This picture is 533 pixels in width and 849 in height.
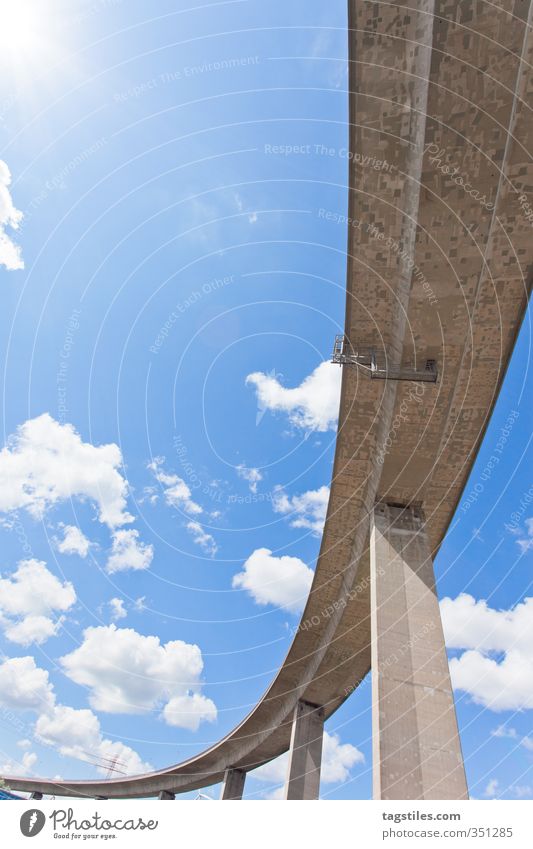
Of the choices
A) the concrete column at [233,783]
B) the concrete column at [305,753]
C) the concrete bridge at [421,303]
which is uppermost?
the concrete bridge at [421,303]

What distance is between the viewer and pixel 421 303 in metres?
9.29

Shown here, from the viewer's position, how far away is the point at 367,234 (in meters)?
8.52

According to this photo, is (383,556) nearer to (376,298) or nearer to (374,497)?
(374,497)

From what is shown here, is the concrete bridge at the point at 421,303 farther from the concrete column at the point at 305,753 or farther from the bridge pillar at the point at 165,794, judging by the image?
the bridge pillar at the point at 165,794

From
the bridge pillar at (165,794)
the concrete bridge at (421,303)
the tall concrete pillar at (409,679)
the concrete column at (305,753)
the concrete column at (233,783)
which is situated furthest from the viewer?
the bridge pillar at (165,794)

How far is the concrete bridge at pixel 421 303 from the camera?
666 centimetres

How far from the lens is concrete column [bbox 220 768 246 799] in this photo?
106ft

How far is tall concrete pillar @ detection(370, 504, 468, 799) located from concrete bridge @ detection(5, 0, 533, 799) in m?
0.03

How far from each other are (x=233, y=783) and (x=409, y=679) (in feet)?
106

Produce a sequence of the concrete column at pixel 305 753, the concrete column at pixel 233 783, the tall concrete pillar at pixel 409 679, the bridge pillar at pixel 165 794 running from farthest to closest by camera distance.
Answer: the bridge pillar at pixel 165 794 < the concrete column at pixel 233 783 < the concrete column at pixel 305 753 < the tall concrete pillar at pixel 409 679

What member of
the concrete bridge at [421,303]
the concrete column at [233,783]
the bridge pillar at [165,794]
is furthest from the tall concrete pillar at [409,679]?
the bridge pillar at [165,794]

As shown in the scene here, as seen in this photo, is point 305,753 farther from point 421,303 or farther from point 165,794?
point 165,794

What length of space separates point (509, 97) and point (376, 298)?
13.1ft

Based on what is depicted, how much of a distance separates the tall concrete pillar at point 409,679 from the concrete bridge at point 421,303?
3 centimetres
